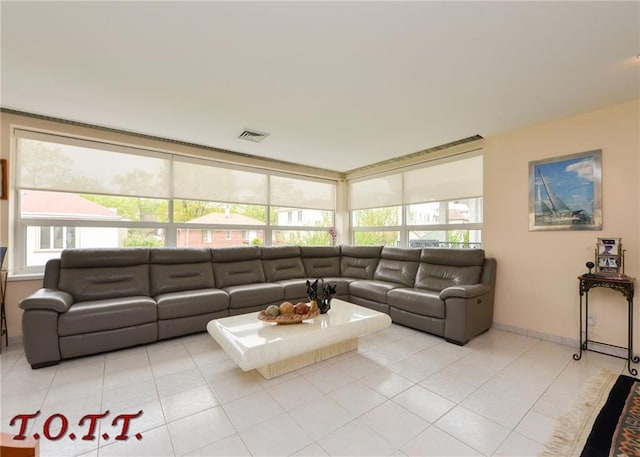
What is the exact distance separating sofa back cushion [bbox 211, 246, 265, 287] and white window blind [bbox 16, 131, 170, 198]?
3.97ft

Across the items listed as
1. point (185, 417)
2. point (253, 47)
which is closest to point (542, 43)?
point (253, 47)

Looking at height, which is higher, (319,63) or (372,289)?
(319,63)

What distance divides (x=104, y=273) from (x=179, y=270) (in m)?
0.78

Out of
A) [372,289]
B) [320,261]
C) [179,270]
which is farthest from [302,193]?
[179,270]

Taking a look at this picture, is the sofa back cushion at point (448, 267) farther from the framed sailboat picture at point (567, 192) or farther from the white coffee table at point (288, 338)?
the white coffee table at point (288, 338)

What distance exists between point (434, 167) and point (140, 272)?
14.4 feet

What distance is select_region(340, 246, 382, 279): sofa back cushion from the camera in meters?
4.84

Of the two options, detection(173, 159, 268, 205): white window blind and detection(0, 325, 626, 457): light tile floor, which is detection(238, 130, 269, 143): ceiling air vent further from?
detection(0, 325, 626, 457): light tile floor

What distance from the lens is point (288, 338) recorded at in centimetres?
222

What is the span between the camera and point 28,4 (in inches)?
64.1

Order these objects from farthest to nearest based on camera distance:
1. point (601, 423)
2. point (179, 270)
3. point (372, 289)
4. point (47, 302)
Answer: point (372, 289), point (179, 270), point (47, 302), point (601, 423)

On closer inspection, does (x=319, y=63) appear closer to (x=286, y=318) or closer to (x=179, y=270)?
(x=286, y=318)

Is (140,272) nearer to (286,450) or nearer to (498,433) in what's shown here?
(286,450)

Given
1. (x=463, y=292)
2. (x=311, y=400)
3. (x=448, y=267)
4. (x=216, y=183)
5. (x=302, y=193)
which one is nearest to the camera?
(x=311, y=400)
